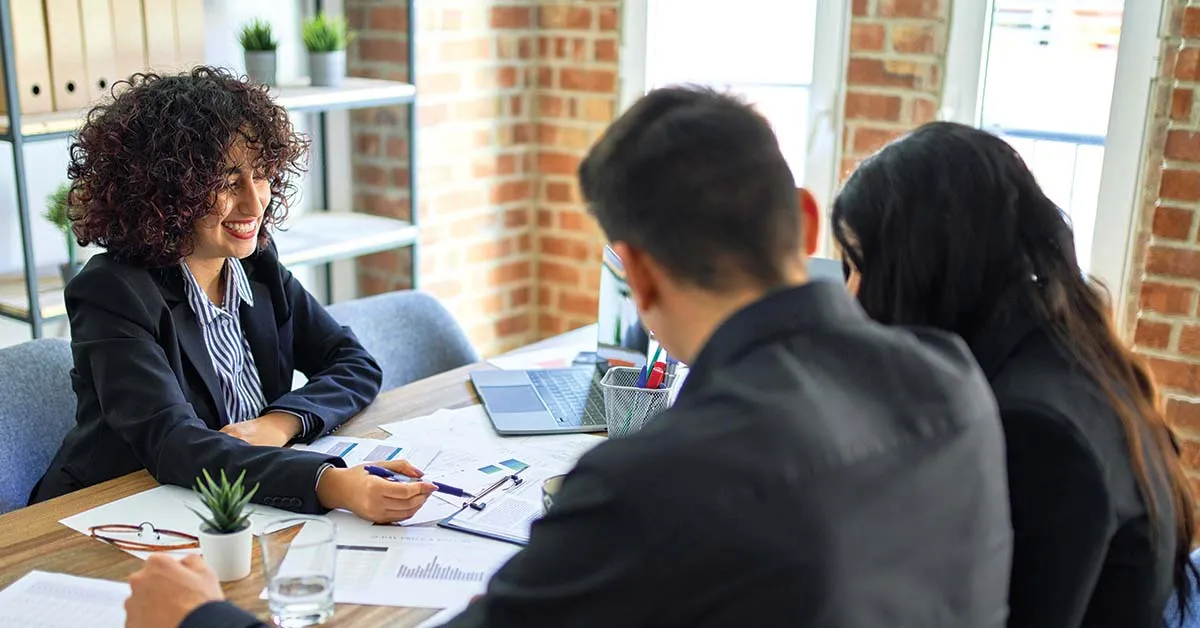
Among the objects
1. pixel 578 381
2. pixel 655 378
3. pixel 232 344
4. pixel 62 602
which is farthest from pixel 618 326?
pixel 62 602

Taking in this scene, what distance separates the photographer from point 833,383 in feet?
2.78

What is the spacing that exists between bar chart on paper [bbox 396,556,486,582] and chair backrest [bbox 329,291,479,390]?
3.22 ft

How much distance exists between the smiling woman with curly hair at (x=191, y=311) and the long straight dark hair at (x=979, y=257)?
2.17 ft

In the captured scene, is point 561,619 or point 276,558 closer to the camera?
point 561,619

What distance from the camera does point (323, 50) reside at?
285 centimetres

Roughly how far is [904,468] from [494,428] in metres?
1.09

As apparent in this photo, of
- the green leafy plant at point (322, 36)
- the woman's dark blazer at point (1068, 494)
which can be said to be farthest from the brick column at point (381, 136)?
the woman's dark blazer at point (1068, 494)

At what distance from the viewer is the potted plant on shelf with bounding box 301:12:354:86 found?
9.35ft

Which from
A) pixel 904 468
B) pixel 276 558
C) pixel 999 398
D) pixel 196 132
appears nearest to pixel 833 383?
pixel 904 468

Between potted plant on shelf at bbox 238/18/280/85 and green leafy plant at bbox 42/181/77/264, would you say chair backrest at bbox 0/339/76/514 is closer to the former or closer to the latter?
green leafy plant at bbox 42/181/77/264

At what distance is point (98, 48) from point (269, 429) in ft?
3.44

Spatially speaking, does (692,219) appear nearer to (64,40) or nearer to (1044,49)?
(64,40)

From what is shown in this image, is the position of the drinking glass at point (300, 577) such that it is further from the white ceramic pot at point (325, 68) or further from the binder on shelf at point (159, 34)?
the white ceramic pot at point (325, 68)

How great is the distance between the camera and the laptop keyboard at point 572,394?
1931 millimetres
